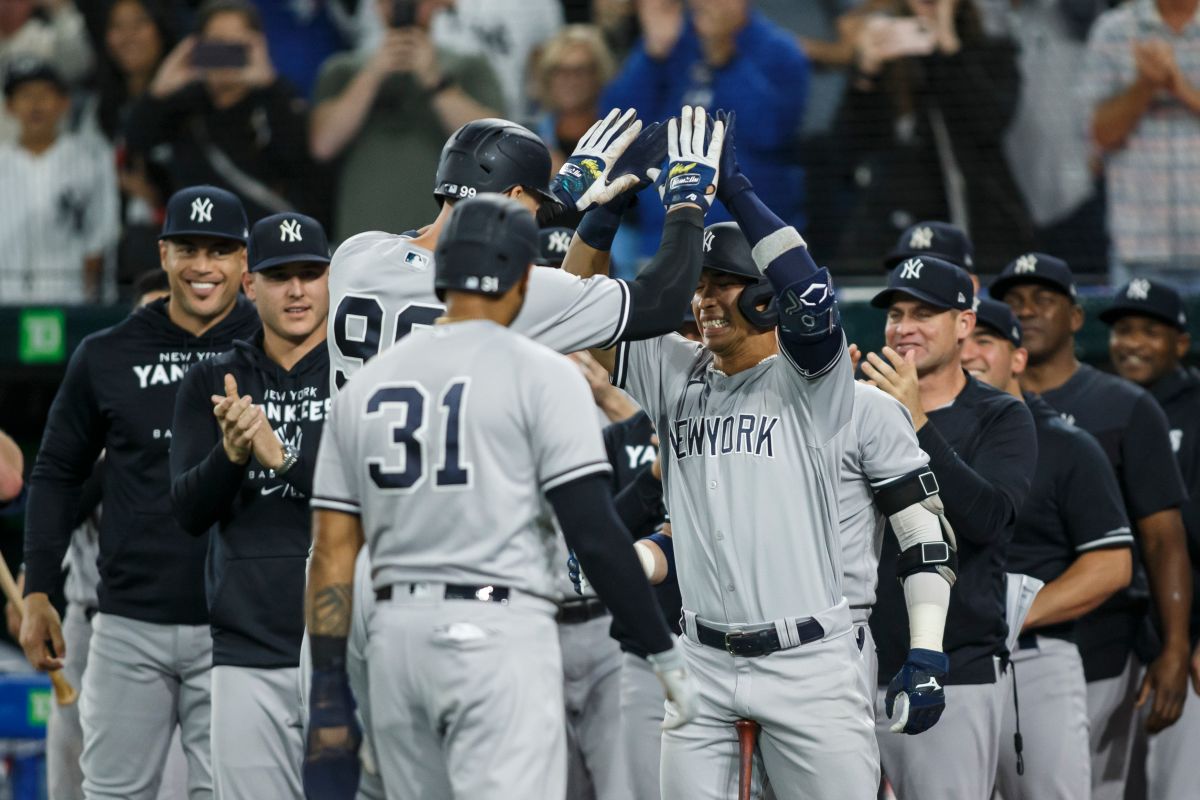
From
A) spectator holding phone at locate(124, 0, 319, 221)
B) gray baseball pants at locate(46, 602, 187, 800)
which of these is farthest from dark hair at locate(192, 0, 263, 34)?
gray baseball pants at locate(46, 602, 187, 800)

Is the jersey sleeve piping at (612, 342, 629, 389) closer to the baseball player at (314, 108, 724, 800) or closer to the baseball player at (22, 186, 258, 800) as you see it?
the baseball player at (314, 108, 724, 800)

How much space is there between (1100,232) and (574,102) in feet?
7.91

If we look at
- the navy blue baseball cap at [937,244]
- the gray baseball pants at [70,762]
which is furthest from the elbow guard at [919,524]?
the gray baseball pants at [70,762]

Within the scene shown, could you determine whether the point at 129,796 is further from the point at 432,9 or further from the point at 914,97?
the point at 914,97

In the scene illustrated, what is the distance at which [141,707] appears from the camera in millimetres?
4617

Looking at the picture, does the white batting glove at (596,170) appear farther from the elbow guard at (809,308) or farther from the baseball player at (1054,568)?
the baseball player at (1054,568)

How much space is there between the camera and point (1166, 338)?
5.88 m

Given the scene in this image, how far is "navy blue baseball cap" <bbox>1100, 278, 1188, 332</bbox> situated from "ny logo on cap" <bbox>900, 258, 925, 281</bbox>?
167 centimetres

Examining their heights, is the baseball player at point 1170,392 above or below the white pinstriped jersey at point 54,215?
A: below

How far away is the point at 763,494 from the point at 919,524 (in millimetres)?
438

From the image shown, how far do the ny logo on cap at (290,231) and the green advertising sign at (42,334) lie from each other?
2802 mm

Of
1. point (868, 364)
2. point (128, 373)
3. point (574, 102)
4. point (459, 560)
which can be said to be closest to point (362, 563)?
point (459, 560)

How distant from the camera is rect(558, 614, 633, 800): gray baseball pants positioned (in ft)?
17.0

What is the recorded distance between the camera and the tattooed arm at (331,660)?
9.78 feet
